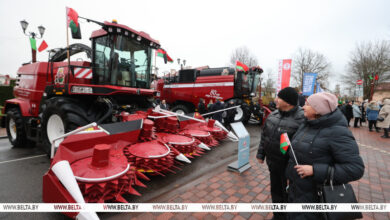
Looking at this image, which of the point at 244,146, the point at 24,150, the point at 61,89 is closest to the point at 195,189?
the point at 244,146

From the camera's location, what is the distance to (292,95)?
1986 millimetres

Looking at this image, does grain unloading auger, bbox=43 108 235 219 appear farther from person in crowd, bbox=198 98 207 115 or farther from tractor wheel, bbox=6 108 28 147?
person in crowd, bbox=198 98 207 115

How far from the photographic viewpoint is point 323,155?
140 cm

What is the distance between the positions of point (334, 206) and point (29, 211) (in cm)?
329

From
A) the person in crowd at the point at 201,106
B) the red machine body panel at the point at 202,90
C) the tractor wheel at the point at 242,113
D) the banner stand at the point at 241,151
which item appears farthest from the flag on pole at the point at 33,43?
the tractor wheel at the point at 242,113

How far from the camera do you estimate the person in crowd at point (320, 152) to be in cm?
130

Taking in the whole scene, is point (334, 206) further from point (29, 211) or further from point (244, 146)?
point (29, 211)

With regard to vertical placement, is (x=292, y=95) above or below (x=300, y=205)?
above

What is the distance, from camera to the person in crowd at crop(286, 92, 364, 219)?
130 cm

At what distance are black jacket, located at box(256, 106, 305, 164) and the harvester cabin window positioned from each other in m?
3.58

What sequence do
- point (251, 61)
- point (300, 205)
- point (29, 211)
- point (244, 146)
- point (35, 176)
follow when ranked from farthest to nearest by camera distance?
point (251, 61), point (244, 146), point (35, 176), point (29, 211), point (300, 205)

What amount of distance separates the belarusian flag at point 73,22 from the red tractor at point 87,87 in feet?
1.63

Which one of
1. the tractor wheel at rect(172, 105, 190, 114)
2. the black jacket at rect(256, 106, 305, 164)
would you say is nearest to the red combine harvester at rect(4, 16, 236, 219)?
the black jacket at rect(256, 106, 305, 164)

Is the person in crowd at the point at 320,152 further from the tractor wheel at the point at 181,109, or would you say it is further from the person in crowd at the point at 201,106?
the tractor wheel at the point at 181,109
